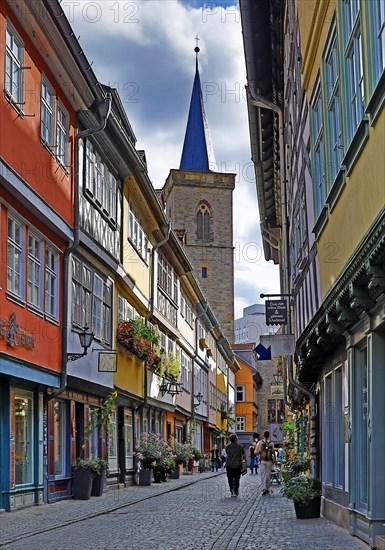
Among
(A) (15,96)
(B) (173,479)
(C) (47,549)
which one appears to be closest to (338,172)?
(C) (47,549)

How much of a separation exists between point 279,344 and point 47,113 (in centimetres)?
726

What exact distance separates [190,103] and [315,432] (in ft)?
216

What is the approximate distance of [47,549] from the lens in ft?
35.0

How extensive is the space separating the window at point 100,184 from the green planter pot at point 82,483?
226 inches

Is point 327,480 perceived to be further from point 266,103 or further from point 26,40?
point 266,103

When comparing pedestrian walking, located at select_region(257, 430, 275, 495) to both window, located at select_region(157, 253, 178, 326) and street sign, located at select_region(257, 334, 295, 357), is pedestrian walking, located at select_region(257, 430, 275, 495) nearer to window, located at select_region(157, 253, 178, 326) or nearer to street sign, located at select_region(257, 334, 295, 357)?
street sign, located at select_region(257, 334, 295, 357)

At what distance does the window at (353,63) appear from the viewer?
973cm

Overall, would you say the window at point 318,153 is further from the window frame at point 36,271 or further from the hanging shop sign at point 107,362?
the hanging shop sign at point 107,362

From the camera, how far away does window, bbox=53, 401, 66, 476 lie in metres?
19.7

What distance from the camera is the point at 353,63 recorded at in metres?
10.4

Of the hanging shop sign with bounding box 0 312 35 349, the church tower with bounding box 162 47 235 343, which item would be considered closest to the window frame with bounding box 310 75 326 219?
the hanging shop sign with bounding box 0 312 35 349

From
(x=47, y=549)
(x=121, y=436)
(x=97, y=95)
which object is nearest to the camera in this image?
(x=47, y=549)

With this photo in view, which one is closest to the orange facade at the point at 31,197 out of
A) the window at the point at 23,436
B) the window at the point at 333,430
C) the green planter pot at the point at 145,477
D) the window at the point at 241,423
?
the window at the point at 23,436

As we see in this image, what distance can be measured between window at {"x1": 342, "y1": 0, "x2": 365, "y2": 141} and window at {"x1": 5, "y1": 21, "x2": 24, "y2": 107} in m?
6.61
